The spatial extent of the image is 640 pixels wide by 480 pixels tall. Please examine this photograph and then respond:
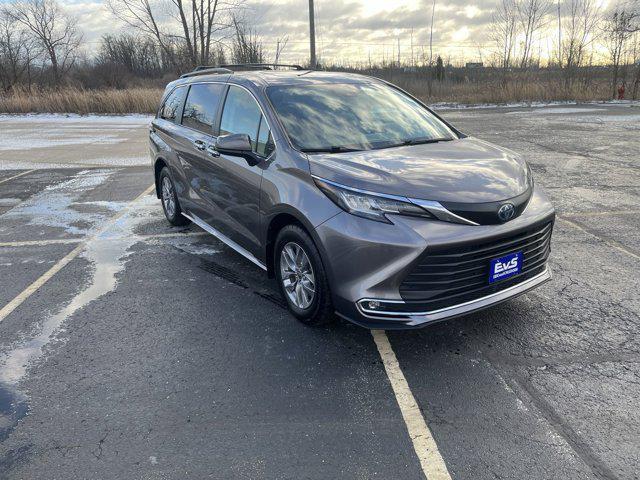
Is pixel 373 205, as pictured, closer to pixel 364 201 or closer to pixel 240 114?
pixel 364 201

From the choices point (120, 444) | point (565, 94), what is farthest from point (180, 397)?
point (565, 94)

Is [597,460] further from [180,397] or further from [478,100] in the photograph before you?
[478,100]

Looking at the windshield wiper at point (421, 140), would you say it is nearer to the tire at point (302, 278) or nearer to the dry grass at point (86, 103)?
the tire at point (302, 278)

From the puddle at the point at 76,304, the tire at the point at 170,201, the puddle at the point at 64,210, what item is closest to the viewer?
the puddle at the point at 76,304

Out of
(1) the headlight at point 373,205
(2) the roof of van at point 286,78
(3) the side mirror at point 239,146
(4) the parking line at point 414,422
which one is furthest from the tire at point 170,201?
(4) the parking line at point 414,422

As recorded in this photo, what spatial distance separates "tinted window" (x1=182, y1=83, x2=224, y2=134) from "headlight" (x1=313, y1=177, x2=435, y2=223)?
2198 millimetres

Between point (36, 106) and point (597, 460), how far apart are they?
29.4m

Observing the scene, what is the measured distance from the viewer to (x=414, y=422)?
2748 mm

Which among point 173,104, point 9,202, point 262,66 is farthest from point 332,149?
point 9,202

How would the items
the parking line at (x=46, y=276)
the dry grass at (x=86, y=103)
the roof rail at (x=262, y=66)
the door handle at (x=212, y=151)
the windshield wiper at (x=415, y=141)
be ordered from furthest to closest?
the dry grass at (x=86, y=103) → the roof rail at (x=262, y=66) → the door handle at (x=212, y=151) → the parking line at (x=46, y=276) → the windshield wiper at (x=415, y=141)

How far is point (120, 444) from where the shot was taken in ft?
Result: 8.68

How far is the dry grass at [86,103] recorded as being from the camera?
25.0 meters

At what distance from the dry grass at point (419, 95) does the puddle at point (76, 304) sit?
2002cm

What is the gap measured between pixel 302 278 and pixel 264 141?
3.84 ft
